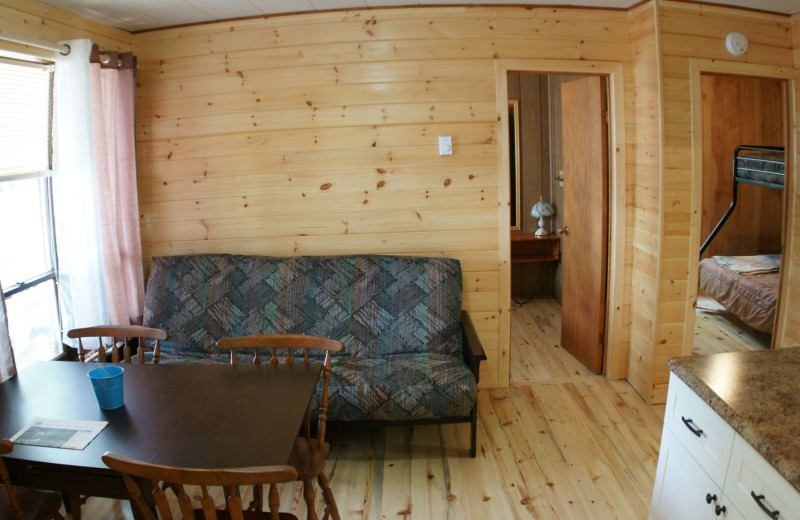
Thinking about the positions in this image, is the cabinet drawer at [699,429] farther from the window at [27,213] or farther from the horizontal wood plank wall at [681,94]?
the window at [27,213]

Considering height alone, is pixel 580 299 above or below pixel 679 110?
below

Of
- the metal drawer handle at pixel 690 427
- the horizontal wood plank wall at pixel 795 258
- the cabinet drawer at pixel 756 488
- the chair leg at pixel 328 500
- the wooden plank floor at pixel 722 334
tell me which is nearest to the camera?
the cabinet drawer at pixel 756 488

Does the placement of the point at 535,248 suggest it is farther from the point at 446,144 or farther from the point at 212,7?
the point at 212,7

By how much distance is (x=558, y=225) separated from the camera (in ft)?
16.7

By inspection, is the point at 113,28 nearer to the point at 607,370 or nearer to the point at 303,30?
the point at 303,30

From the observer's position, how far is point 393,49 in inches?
123

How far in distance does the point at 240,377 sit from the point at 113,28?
2.35m

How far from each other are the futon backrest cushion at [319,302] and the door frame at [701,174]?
136cm

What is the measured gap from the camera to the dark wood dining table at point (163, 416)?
1.60m

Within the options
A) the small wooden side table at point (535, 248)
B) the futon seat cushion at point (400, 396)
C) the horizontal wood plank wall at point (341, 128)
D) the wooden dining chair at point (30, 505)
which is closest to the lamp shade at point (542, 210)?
the small wooden side table at point (535, 248)

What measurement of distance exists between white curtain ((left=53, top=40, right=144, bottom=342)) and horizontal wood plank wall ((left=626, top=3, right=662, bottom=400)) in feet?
9.54

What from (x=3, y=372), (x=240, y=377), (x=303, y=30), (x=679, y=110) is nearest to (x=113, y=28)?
(x=303, y=30)

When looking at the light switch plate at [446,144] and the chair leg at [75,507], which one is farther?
the light switch plate at [446,144]

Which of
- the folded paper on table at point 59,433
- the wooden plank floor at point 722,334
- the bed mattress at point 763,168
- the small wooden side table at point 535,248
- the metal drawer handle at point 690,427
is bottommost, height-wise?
the wooden plank floor at point 722,334
